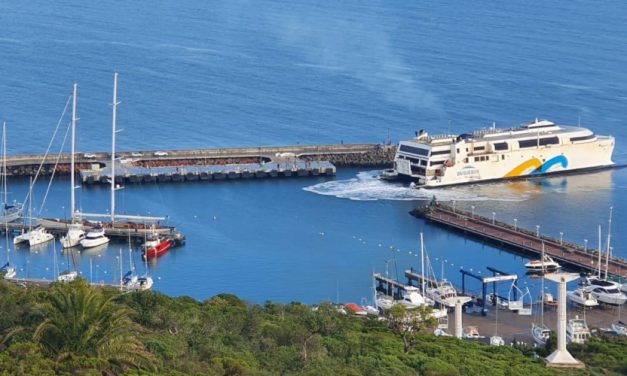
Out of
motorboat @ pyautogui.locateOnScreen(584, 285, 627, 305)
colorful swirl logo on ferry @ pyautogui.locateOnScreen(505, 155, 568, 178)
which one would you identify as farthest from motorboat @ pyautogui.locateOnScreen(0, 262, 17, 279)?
colorful swirl logo on ferry @ pyautogui.locateOnScreen(505, 155, 568, 178)

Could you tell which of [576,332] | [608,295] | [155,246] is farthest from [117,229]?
[576,332]

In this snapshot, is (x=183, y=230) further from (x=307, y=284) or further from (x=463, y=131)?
(x=463, y=131)

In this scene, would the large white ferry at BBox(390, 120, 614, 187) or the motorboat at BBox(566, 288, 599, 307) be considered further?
the large white ferry at BBox(390, 120, 614, 187)

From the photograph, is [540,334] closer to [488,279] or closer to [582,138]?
[488,279]

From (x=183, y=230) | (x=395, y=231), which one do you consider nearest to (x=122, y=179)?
(x=183, y=230)

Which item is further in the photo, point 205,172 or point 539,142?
point 539,142

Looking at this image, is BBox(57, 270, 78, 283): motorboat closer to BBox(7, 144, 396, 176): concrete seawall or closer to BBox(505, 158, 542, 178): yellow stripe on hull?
BBox(7, 144, 396, 176): concrete seawall
